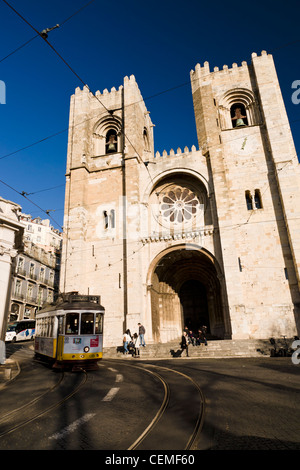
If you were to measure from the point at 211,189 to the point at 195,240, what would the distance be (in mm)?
3724

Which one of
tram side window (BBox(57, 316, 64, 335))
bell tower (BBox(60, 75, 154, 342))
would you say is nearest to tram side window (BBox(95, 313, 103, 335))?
tram side window (BBox(57, 316, 64, 335))

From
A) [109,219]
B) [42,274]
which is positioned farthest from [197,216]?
[42,274]

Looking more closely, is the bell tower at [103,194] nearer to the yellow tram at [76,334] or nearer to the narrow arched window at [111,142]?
the narrow arched window at [111,142]

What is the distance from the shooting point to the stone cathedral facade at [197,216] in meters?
16.5

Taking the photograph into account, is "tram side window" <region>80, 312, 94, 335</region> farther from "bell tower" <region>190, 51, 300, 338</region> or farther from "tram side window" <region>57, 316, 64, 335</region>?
"bell tower" <region>190, 51, 300, 338</region>

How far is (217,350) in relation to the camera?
14.1 m

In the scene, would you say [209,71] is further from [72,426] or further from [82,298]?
[72,426]

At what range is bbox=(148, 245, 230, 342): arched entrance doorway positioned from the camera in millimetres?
18906

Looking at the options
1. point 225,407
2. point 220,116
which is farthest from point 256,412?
point 220,116

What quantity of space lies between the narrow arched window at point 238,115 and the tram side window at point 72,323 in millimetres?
17481
